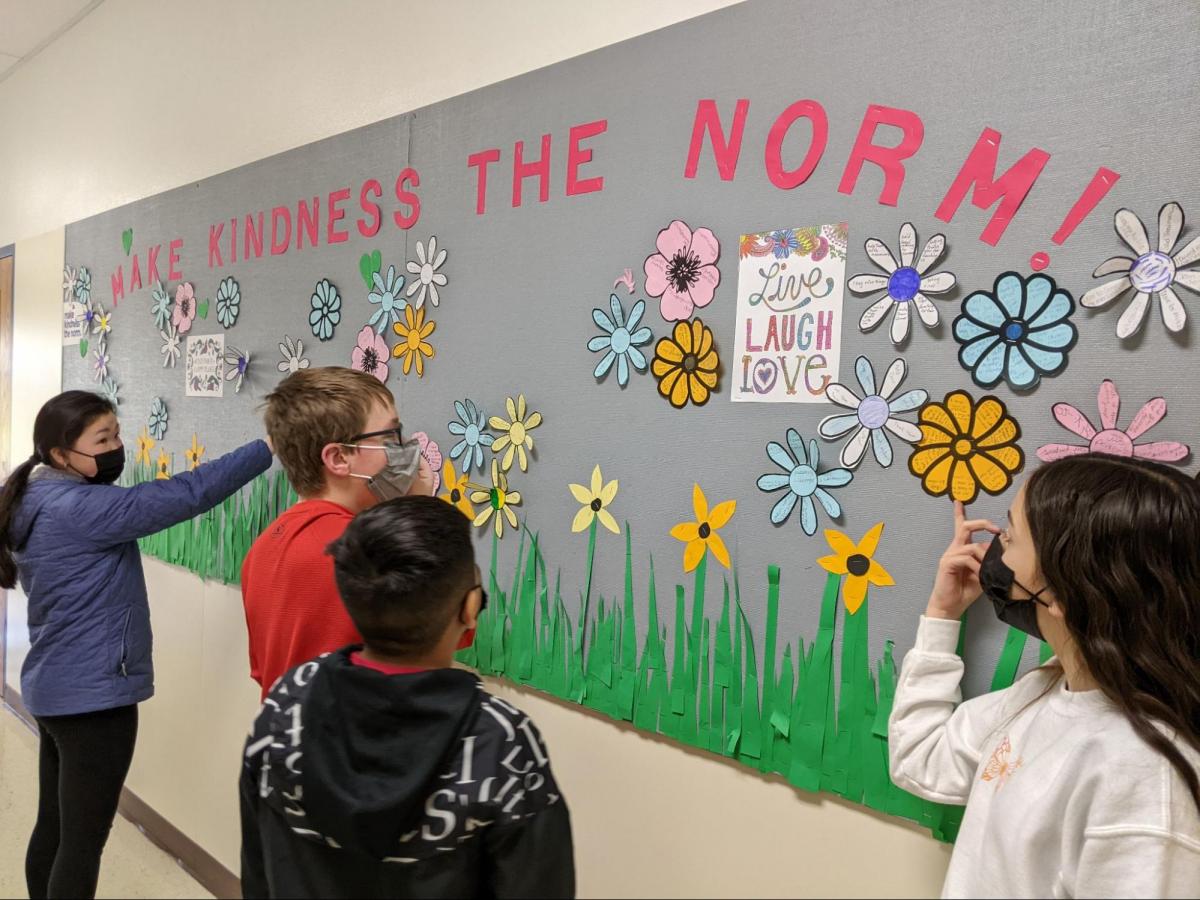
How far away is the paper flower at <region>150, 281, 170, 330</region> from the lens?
102 inches

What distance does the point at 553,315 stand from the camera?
5.07 ft

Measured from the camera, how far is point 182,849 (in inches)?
104

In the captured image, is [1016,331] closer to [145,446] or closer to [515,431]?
[515,431]

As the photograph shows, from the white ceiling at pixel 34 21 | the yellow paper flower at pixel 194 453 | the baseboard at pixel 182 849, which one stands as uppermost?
the white ceiling at pixel 34 21

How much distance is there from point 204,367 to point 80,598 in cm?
72

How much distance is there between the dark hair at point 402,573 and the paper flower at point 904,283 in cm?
62

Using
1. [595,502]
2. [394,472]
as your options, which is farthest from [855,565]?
[394,472]

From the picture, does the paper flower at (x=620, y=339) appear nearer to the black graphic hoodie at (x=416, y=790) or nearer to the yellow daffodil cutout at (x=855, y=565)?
the yellow daffodil cutout at (x=855, y=565)

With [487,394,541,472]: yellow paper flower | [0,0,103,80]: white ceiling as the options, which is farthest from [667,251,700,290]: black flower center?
[0,0,103,80]: white ceiling

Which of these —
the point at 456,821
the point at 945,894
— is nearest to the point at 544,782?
the point at 456,821

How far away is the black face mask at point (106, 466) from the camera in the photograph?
2.03 meters

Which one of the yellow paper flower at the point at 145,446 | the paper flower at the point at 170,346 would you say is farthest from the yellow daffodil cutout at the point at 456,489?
the yellow paper flower at the point at 145,446

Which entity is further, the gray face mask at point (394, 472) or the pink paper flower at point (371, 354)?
the pink paper flower at point (371, 354)

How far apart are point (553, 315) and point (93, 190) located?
2.38m
